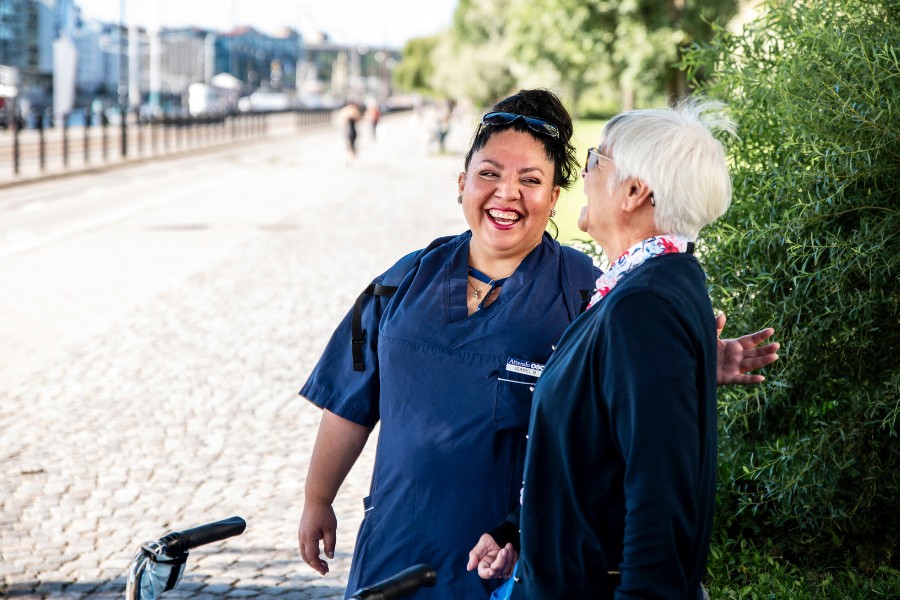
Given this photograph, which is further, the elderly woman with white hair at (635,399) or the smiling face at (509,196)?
the smiling face at (509,196)

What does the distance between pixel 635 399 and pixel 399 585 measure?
54 cm

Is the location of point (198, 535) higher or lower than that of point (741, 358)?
lower

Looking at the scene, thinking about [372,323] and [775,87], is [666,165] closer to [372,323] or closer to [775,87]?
[372,323]

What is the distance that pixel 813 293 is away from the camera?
162 inches

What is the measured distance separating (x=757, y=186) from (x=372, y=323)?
2.19 metres

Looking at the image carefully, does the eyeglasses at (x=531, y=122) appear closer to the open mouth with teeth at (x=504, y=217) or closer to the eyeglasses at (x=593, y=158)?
the open mouth with teeth at (x=504, y=217)

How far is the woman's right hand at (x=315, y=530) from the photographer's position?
2.88 metres

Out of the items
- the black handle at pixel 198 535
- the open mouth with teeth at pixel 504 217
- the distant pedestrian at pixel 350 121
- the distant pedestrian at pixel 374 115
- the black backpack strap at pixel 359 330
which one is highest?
the open mouth with teeth at pixel 504 217

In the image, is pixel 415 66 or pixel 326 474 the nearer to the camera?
pixel 326 474

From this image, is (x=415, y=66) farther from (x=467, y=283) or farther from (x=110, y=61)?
(x=467, y=283)

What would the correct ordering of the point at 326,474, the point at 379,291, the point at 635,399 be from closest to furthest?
1. the point at 635,399
2. the point at 379,291
3. the point at 326,474

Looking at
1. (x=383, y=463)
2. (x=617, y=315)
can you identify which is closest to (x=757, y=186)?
(x=383, y=463)

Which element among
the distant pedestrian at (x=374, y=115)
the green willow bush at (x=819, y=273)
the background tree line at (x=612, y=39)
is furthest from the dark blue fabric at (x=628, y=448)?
the distant pedestrian at (x=374, y=115)

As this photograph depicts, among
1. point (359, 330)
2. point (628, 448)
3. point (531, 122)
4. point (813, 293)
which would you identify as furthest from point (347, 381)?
point (813, 293)
